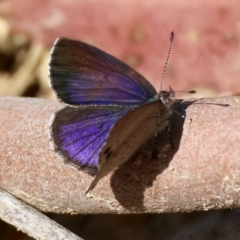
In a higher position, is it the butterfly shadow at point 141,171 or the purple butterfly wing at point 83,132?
the purple butterfly wing at point 83,132

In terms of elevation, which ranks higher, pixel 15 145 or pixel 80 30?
pixel 80 30

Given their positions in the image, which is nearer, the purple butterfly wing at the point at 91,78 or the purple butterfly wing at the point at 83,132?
the purple butterfly wing at the point at 83,132

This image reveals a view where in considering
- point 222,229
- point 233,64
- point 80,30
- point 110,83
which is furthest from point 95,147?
point 80,30

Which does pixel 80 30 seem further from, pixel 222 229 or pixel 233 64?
pixel 222 229

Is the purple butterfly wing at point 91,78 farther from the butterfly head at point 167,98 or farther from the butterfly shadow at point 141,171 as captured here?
the butterfly shadow at point 141,171

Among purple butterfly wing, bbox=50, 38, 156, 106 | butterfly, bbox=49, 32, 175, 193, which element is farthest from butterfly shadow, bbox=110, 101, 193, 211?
purple butterfly wing, bbox=50, 38, 156, 106

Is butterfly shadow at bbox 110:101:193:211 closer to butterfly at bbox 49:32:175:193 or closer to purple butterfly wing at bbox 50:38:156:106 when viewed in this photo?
butterfly at bbox 49:32:175:193

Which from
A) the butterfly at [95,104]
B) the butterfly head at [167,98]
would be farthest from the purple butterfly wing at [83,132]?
the butterfly head at [167,98]
